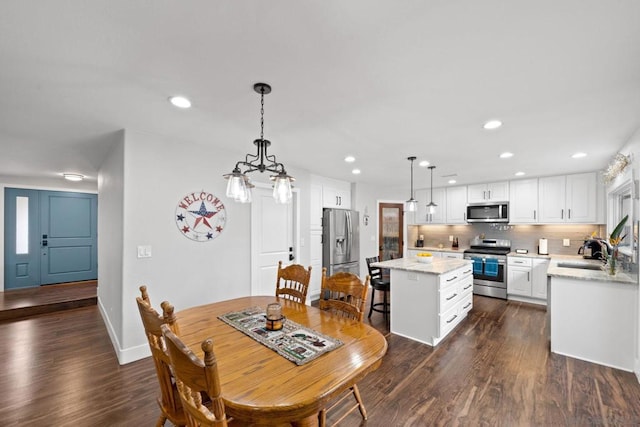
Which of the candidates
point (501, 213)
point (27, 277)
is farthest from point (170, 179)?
point (501, 213)

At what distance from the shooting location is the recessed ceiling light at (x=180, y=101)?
2.07m

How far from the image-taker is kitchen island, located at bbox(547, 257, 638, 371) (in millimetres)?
2656

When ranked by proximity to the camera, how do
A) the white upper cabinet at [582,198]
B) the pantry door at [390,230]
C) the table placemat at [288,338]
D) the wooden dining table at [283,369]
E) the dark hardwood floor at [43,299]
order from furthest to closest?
the pantry door at [390,230] < the white upper cabinet at [582,198] < the dark hardwood floor at [43,299] < the table placemat at [288,338] < the wooden dining table at [283,369]

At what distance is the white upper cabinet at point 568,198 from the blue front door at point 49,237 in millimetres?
9343

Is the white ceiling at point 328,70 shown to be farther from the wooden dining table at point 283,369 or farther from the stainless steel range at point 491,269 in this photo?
the stainless steel range at point 491,269

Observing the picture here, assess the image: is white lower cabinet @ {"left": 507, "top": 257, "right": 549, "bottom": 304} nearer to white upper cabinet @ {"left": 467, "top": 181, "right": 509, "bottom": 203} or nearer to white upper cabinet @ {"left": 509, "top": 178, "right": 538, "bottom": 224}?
white upper cabinet @ {"left": 509, "top": 178, "right": 538, "bottom": 224}

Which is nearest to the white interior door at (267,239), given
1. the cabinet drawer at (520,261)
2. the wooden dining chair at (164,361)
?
the wooden dining chair at (164,361)

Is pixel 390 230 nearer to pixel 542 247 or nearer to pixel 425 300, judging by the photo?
pixel 542 247

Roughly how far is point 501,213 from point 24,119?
6879 mm

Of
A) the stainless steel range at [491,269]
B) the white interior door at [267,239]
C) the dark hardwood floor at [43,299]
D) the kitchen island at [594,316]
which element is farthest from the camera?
the stainless steel range at [491,269]

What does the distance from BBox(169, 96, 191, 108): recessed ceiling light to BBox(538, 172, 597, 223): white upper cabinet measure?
230 inches

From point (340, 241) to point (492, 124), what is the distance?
3.29 m

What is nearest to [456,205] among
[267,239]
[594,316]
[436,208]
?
[436,208]

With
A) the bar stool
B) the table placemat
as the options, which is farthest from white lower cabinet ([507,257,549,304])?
the table placemat
